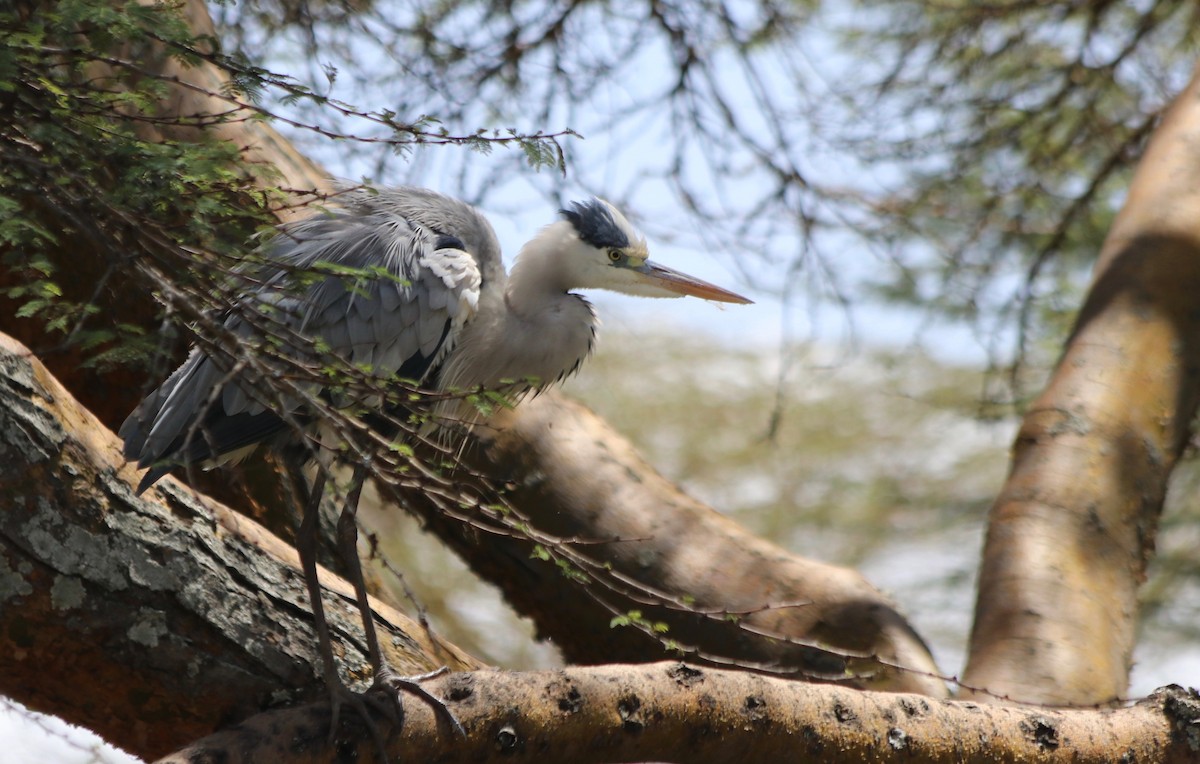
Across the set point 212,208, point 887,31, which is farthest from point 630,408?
point 212,208

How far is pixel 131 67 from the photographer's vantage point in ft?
5.10

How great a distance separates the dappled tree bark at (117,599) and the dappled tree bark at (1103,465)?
1.87 meters

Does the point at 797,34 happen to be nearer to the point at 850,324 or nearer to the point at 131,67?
the point at 850,324

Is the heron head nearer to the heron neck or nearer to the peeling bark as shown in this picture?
the heron neck

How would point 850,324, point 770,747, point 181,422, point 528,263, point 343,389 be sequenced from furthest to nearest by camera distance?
point 850,324
point 528,263
point 181,422
point 770,747
point 343,389

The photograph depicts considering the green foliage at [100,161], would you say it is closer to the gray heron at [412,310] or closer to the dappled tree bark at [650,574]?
the gray heron at [412,310]

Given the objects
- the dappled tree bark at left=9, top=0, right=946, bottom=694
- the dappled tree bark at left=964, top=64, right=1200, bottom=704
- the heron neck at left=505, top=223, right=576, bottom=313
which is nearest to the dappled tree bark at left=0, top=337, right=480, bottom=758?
the dappled tree bark at left=9, top=0, right=946, bottom=694

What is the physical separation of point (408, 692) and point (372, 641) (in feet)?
0.91

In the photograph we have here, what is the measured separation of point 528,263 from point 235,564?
57.6 inches

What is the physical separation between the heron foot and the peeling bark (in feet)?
0.05

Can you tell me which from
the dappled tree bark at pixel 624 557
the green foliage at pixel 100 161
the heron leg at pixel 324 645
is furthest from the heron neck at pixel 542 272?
the green foliage at pixel 100 161

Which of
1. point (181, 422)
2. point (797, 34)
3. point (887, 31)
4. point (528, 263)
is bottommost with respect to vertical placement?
point (181, 422)

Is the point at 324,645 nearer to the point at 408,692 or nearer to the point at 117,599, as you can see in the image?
the point at 408,692

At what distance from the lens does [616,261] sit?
11.5 ft
